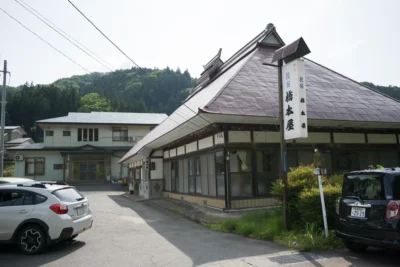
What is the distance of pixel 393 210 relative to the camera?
4.87 metres

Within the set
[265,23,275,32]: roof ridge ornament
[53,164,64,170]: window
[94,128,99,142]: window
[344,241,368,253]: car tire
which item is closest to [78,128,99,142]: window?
[94,128,99,142]: window

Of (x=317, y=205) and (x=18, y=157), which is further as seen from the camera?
(x=18, y=157)

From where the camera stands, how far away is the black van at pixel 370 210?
16.0ft

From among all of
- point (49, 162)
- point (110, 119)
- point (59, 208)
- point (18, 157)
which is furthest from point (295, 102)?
point (18, 157)

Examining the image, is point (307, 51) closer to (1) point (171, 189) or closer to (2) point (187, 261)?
(2) point (187, 261)

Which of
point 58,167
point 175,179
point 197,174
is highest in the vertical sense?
point 58,167

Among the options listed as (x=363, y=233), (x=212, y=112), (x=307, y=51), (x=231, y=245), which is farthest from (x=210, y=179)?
(x=363, y=233)

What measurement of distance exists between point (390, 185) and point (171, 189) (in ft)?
46.7

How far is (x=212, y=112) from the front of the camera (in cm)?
912

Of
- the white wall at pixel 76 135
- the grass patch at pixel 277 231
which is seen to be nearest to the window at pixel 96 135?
the white wall at pixel 76 135

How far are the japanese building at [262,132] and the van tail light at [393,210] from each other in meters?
5.22

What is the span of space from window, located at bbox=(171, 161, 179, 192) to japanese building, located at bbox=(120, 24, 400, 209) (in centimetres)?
114

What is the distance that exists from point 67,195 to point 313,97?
9.65 meters

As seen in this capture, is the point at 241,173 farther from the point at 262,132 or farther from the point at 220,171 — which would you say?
the point at 262,132
